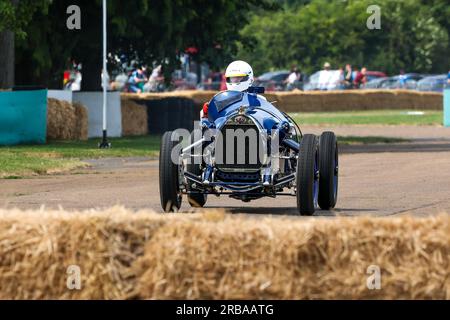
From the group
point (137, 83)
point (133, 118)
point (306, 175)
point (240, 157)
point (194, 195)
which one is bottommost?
point (194, 195)

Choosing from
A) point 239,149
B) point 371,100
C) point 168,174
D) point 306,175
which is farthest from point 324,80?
point 306,175

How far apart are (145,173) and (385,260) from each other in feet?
42.8

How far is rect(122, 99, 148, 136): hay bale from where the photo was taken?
33.9 metres

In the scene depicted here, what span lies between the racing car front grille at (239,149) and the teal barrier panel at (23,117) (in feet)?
42.6

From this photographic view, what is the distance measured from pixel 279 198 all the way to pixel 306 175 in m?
3.35

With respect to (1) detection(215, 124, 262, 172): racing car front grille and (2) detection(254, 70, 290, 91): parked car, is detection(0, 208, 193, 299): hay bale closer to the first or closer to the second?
(1) detection(215, 124, 262, 172): racing car front grille

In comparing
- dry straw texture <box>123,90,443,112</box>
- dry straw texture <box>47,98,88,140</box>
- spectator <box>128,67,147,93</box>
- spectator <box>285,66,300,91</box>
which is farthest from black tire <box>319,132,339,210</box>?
spectator <box>285,66,300,91</box>

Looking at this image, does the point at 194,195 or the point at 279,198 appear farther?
the point at 279,198

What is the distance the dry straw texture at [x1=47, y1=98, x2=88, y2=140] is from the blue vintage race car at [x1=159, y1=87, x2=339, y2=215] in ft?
47.8

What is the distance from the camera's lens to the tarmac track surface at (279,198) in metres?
15.0

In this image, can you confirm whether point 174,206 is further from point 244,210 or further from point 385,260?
point 385,260

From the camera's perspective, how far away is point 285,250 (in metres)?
8.55

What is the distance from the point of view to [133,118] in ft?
112

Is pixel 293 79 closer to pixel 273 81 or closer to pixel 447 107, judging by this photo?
pixel 273 81
